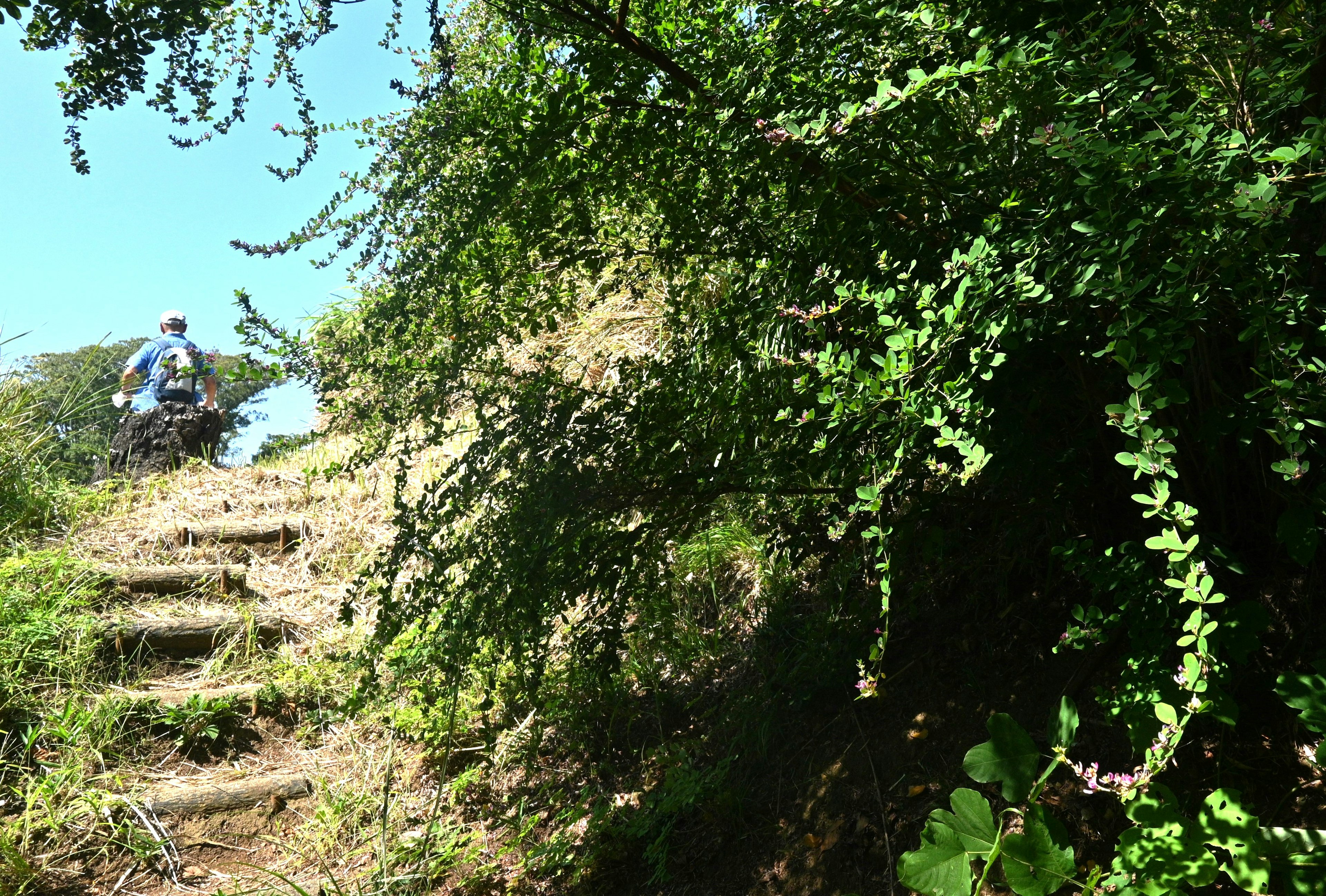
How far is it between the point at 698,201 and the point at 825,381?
63cm

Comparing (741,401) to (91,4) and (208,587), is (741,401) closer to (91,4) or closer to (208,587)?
(91,4)

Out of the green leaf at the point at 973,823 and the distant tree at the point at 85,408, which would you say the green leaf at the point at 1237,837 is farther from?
the distant tree at the point at 85,408

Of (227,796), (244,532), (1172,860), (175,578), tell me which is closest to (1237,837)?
(1172,860)

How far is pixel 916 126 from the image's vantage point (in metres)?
2.08

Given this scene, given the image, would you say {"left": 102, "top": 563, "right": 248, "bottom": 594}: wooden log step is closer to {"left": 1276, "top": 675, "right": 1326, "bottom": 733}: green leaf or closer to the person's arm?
the person's arm

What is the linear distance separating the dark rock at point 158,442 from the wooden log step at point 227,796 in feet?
11.5

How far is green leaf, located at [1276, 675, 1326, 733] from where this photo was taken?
164cm

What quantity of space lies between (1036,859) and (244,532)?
19.0 ft

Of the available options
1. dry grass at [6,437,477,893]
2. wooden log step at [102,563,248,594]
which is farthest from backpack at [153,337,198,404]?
wooden log step at [102,563,248,594]

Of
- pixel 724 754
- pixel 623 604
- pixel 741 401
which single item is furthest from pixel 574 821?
pixel 741 401

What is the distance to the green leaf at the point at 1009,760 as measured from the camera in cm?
199

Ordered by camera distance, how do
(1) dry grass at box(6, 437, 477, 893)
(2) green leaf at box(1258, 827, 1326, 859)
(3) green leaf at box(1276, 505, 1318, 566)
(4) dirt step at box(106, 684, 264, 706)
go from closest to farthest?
1. (3) green leaf at box(1276, 505, 1318, 566)
2. (2) green leaf at box(1258, 827, 1326, 859)
3. (1) dry grass at box(6, 437, 477, 893)
4. (4) dirt step at box(106, 684, 264, 706)

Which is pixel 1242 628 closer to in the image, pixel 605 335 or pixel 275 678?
pixel 605 335

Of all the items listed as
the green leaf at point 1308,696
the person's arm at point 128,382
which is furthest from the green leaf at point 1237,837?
the person's arm at point 128,382
